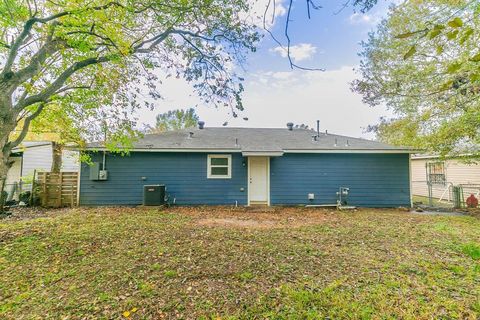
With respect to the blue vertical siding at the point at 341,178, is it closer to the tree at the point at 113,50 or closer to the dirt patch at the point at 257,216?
the dirt patch at the point at 257,216

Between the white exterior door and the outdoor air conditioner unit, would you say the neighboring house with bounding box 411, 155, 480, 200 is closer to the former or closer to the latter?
the white exterior door

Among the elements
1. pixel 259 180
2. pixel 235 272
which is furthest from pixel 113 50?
pixel 259 180

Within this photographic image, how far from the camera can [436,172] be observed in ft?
45.4

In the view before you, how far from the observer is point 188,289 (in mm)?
3100

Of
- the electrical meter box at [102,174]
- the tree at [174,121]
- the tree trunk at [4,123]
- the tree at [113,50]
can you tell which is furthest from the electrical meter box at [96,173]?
the tree at [174,121]

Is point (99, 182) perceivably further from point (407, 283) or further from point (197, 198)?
point (407, 283)

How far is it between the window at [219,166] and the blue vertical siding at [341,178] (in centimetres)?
185

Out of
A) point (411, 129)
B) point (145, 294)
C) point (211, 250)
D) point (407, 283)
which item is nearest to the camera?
point (145, 294)

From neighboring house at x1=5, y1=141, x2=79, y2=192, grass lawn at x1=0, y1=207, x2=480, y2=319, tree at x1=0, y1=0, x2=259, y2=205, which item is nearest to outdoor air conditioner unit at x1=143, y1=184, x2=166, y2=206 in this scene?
tree at x1=0, y1=0, x2=259, y2=205

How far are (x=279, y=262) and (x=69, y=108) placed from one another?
7.49 m

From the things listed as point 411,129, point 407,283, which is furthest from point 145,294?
point 411,129

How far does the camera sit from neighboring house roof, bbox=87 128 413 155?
32.4 ft

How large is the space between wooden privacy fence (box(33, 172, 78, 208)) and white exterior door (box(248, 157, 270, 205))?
724 centimetres

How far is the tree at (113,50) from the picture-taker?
14.4 ft
